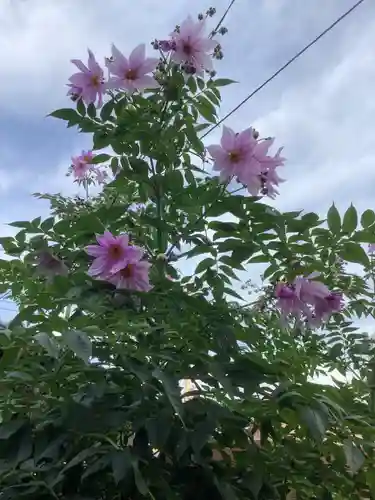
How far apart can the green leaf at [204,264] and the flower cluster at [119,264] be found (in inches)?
6.2

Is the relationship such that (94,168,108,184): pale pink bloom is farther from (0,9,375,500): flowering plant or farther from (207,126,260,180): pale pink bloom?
(207,126,260,180): pale pink bloom

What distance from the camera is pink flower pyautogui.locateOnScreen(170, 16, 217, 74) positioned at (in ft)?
3.78

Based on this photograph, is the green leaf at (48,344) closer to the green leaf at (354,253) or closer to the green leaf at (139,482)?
the green leaf at (139,482)

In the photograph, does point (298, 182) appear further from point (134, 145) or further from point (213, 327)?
point (213, 327)

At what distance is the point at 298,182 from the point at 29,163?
0.86m

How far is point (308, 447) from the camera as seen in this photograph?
94 cm

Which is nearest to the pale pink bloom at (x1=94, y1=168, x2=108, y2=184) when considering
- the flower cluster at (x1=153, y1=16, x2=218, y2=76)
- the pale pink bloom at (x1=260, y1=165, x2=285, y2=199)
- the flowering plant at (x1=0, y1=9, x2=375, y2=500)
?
the flowering plant at (x1=0, y1=9, x2=375, y2=500)

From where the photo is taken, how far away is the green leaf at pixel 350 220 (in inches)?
40.7

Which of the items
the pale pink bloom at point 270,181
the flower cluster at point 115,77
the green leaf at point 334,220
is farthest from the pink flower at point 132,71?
the green leaf at point 334,220

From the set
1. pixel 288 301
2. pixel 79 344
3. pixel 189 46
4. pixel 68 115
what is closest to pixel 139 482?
pixel 79 344

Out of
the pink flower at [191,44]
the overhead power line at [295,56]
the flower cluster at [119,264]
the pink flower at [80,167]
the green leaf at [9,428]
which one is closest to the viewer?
the green leaf at [9,428]

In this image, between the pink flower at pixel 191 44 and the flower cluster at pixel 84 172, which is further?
the flower cluster at pixel 84 172

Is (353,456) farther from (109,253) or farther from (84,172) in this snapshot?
(84,172)

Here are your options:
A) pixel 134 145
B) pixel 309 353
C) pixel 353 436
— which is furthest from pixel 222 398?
pixel 134 145
